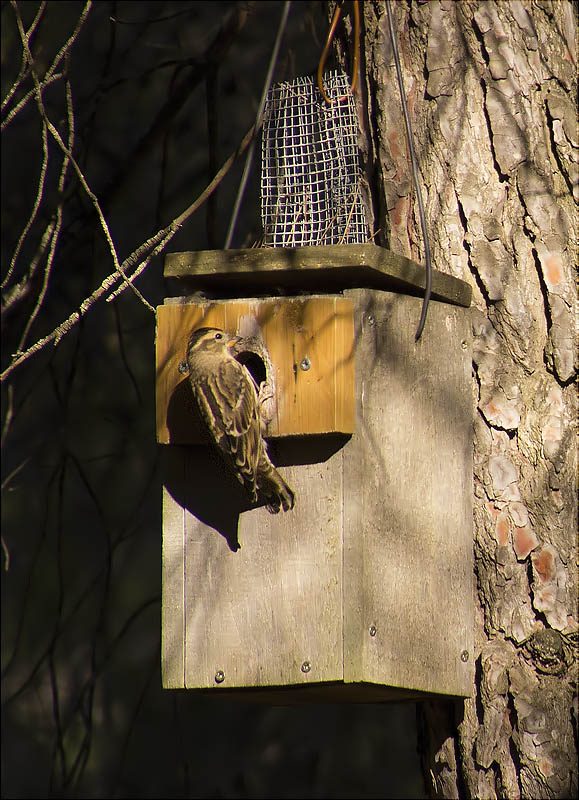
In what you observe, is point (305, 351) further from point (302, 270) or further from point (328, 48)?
point (328, 48)

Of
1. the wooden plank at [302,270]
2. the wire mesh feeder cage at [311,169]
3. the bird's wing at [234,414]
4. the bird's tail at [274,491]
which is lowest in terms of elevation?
the bird's tail at [274,491]

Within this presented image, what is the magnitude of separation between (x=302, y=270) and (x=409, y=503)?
2.02 ft

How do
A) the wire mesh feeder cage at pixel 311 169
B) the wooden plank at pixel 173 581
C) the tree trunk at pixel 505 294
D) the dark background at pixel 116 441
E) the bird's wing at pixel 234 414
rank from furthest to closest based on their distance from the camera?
the dark background at pixel 116 441 → the wire mesh feeder cage at pixel 311 169 → the tree trunk at pixel 505 294 → the wooden plank at pixel 173 581 → the bird's wing at pixel 234 414

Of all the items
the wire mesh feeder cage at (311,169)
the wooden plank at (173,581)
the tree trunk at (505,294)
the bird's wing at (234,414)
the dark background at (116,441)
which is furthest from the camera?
the dark background at (116,441)

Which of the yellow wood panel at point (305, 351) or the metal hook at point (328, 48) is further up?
the metal hook at point (328, 48)

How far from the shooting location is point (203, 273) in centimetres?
313

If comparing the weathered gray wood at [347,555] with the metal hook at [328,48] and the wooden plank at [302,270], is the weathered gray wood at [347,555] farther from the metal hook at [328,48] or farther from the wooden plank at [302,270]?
the metal hook at [328,48]

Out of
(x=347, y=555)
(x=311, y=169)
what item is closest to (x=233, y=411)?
(x=347, y=555)

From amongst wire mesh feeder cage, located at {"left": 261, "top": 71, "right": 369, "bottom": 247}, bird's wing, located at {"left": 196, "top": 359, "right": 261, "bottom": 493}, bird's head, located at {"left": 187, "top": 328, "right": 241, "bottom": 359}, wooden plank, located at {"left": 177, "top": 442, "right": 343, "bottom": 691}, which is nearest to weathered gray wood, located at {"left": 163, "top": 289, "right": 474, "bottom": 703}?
wooden plank, located at {"left": 177, "top": 442, "right": 343, "bottom": 691}

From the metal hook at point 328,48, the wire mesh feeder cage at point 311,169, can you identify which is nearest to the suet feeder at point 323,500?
the wire mesh feeder cage at point 311,169

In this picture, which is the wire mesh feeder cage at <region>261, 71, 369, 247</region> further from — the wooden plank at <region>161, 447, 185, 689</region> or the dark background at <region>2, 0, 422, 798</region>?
the dark background at <region>2, 0, 422, 798</region>

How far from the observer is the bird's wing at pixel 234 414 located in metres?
2.93

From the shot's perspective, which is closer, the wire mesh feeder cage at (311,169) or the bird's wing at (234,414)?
the bird's wing at (234,414)

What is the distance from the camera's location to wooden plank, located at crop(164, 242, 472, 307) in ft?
9.80
